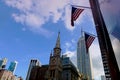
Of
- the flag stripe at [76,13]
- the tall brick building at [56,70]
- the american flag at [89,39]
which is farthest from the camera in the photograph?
the tall brick building at [56,70]

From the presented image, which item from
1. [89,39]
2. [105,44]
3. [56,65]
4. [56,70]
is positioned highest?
[56,65]

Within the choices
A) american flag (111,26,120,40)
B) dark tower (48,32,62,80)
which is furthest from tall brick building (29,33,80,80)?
american flag (111,26,120,40)

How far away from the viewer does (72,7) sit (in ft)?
66.9

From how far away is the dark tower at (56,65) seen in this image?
168ft

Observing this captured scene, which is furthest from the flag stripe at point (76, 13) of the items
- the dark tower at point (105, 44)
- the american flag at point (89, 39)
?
the american flag at point (89, 39)

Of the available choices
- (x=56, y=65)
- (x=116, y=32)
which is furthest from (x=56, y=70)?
(x=116, y=32)

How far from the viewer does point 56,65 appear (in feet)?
174

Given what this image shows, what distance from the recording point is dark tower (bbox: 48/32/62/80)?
168ft

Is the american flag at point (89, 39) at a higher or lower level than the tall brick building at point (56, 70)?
lower

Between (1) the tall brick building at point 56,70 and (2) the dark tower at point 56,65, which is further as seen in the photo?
(1) the tall brick building at point 56,70

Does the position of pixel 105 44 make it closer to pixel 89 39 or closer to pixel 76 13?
pixel 89 39

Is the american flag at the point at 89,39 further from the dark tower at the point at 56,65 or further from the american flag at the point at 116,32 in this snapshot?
the dark tower at the point at 56,65

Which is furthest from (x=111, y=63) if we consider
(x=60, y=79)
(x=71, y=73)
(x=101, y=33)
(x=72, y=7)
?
(x=71, y=73)

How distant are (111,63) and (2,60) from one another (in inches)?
3950
